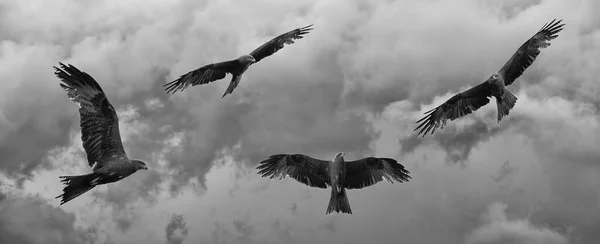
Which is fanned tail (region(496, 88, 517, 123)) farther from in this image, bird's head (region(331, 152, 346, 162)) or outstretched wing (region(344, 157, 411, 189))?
bird's head (region(331, 152, 346, 162))

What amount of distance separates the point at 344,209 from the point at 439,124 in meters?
4.71

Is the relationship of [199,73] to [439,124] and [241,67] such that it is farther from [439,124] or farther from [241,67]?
[439,124]

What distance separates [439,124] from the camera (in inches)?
824

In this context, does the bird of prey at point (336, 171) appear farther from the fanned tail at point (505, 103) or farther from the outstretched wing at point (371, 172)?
the fanned tail at point (505, 103)

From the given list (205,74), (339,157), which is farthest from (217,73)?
(339,157)

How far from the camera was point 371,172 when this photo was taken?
19203 millimetres

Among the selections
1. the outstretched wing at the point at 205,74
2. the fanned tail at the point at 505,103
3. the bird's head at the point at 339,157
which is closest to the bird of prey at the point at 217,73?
the outstretched wing at the point at 205,74

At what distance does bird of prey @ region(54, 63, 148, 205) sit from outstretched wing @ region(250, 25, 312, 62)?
26.9ft

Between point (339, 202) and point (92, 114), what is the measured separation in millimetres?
6617

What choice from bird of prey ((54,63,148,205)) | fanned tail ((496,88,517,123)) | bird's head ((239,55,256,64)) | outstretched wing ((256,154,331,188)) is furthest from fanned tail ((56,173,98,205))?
fanned tail ((496,88,517,123))

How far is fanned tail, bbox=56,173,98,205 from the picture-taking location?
49.2ft

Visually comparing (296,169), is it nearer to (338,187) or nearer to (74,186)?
(338,187)

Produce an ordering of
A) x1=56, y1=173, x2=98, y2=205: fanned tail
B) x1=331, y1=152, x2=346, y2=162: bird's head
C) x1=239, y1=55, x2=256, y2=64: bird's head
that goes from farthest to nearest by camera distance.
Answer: x1=239, y1=55, x2=256, y2=64: bird's head, x1=331, y1=152, x2=346, y2=162: bird's head, x1=56, y1=173, x2=98, y2=205: fanned tail

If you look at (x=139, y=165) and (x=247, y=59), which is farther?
(x=247, y=59)
